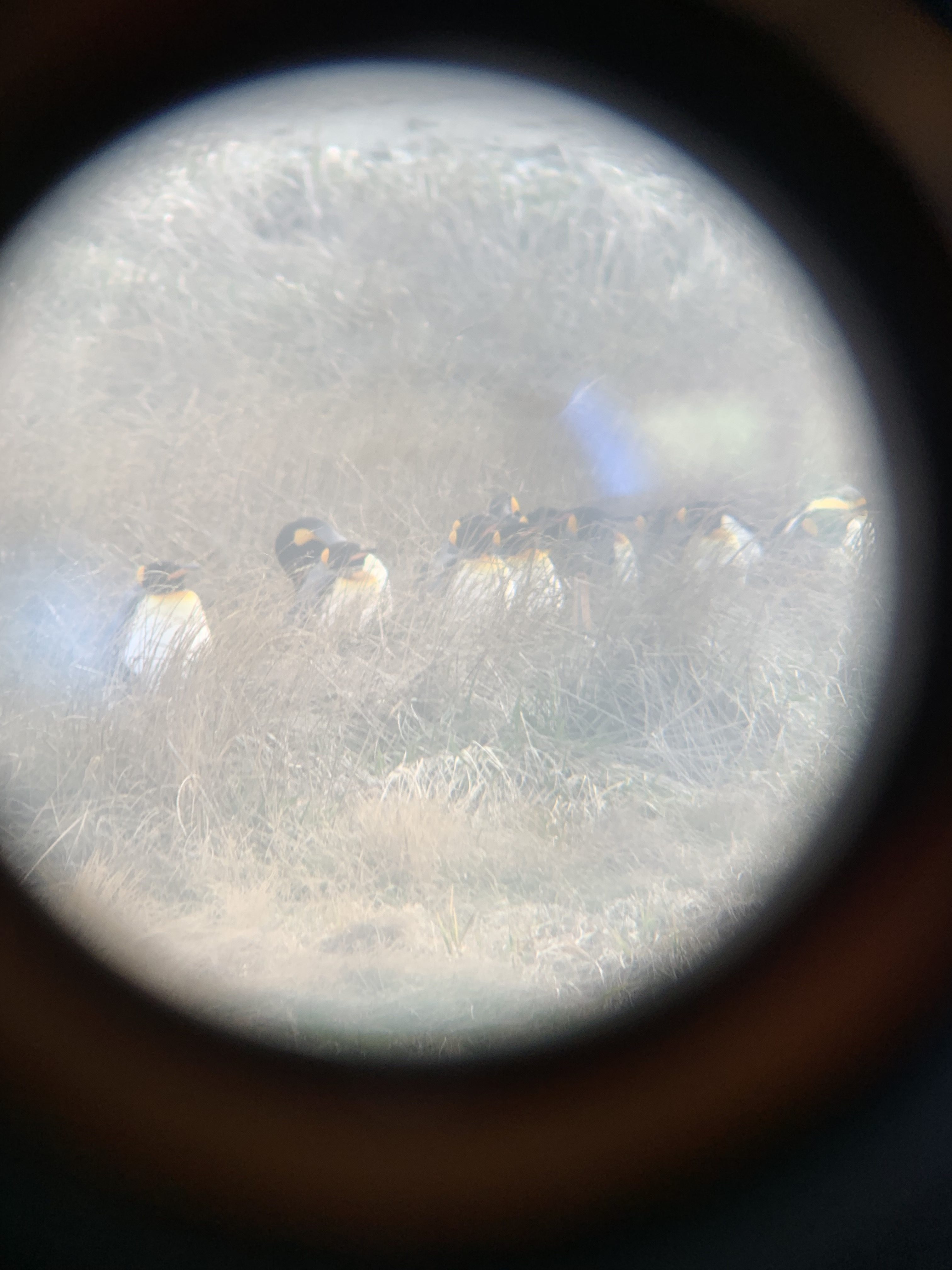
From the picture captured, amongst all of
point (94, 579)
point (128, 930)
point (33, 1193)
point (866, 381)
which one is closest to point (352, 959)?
point (128, 930)

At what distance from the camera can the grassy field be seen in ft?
3.36

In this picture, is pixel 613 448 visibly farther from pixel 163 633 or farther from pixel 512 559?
pixel 163 633

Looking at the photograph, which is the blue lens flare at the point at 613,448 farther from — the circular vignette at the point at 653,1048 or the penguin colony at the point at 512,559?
the circular vignette at the point at 653,1048

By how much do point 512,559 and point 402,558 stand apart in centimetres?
18

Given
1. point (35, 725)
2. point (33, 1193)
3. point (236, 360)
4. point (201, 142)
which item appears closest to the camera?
point (33, 1193)

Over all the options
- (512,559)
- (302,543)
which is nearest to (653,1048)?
(512,559)

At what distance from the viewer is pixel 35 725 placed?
1.12 m

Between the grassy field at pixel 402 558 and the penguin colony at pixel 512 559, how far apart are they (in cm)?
2

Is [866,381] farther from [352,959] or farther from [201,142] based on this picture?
[352,959]

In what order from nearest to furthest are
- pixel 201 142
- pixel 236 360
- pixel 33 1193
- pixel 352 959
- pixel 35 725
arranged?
pixel 33 1193, pixel 201 142, pixel 352 959, pixel 35 725, pixel 236 360

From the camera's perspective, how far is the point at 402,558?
128 cm

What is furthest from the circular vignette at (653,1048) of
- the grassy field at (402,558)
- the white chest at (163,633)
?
the white chest at (163,633)

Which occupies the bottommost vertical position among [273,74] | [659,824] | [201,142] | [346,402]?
[659,824]

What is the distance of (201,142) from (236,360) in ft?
1.54
